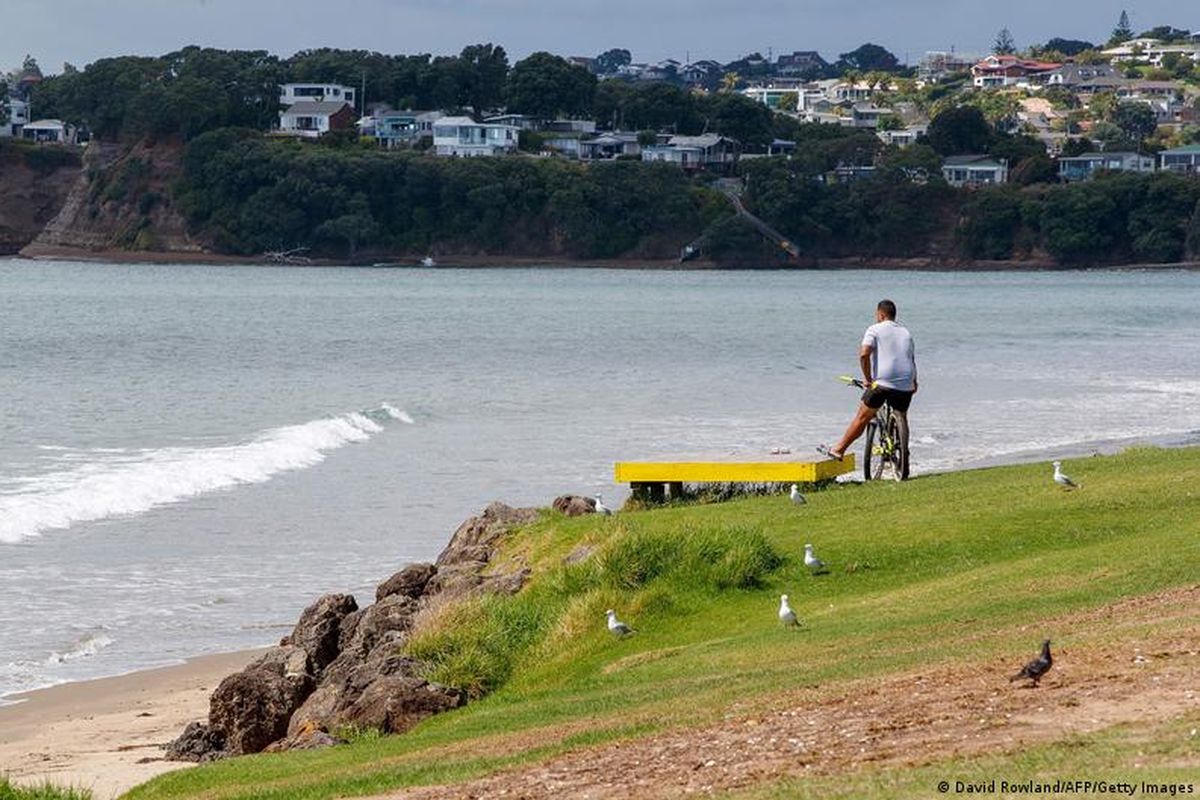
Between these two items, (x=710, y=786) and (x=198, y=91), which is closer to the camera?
(x=710, y=786)

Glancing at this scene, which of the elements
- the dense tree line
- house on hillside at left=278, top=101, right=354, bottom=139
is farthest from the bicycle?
house on hillside at left=278, top=101, right=354, bottom=139

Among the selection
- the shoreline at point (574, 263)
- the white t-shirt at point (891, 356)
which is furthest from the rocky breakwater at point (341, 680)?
the shoreline at point (574, 263)

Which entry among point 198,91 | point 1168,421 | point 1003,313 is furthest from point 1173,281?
point 1168,421

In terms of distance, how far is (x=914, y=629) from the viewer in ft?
43.0

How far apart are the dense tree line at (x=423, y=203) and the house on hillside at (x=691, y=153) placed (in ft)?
40.5

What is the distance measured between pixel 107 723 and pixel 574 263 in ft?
499

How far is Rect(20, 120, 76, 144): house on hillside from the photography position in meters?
190

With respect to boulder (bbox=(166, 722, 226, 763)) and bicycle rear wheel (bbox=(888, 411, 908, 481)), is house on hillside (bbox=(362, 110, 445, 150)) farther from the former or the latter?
boulder (bbox=(166, 722, 226, 763))

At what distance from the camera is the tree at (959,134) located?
190500mm

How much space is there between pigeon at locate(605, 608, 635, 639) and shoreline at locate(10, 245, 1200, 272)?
488 ft

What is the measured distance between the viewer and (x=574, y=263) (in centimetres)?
16800

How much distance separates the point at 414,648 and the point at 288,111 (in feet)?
571

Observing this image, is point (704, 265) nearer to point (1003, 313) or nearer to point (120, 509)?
point (1003, 313)

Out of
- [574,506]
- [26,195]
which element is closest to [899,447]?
[574,506]
